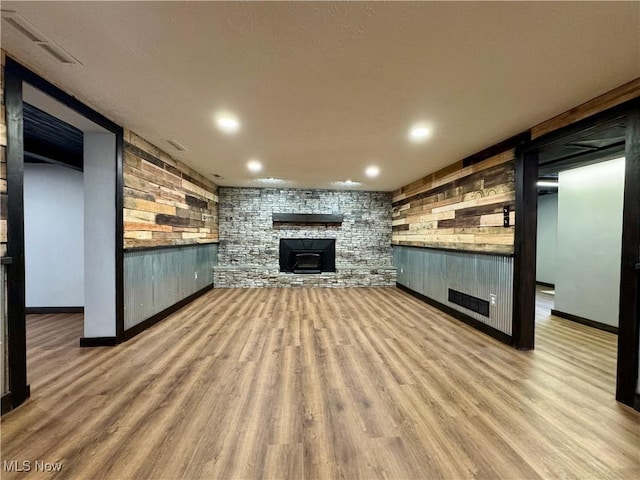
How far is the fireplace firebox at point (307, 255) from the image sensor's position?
6977 millimetres

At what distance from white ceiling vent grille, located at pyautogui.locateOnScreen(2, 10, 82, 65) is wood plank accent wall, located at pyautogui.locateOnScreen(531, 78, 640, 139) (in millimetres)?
4040

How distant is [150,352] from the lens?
9.59 feet

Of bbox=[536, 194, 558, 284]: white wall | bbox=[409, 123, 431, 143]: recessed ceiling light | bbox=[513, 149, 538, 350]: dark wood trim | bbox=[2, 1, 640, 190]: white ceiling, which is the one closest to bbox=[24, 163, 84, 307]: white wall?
bbox=[2, 1, 640, 190]: white ceiling

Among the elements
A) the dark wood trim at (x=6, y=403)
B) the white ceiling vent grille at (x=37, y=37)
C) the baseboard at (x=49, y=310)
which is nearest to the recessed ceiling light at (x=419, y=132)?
the white ceiling vent grille at (x=37, y=37)

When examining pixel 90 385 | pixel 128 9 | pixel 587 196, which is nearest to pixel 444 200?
pixel 587 196

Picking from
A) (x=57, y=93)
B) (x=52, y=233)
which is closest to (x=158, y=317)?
(x=52, y=233)

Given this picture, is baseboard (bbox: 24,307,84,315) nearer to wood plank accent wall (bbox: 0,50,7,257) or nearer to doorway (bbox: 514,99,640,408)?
wood plank accent wall (bbox: 0,50,7,257)

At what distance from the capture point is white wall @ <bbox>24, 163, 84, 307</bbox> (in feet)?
13.9

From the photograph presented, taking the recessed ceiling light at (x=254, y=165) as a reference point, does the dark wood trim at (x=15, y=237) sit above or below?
below

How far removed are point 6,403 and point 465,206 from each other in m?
5.23

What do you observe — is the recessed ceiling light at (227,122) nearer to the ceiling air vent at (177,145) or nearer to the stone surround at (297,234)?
the ceiling air vent at (177,145)

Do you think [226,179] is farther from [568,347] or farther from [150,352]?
[568,347]

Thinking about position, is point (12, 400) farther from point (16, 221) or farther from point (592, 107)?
point (592, 107)

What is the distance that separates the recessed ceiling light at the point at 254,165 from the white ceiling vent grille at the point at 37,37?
103 inches
